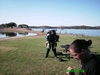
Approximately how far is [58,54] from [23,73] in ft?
15.4

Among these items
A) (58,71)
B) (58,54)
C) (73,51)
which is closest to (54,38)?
(58,54)

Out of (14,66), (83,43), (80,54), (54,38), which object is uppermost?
(83,43)

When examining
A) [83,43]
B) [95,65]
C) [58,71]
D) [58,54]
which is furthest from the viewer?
[58,54]

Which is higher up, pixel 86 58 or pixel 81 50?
pixel 81 50

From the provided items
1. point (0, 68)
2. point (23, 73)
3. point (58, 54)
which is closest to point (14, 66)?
point (0, 68)

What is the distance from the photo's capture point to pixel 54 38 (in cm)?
949

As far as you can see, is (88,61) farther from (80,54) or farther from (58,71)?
(58,71)

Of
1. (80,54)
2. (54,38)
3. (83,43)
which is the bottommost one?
(54,38)

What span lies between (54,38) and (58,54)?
72.8 inches

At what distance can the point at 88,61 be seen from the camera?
1.84m

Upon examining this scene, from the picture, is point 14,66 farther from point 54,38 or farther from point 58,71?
point 54,38

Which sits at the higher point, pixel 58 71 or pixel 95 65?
pixel 95 65

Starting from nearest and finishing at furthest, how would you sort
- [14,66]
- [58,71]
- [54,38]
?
[58,71], [14,66], [54,38]

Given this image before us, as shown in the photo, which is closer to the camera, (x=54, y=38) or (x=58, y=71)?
(x=58, y=71)
